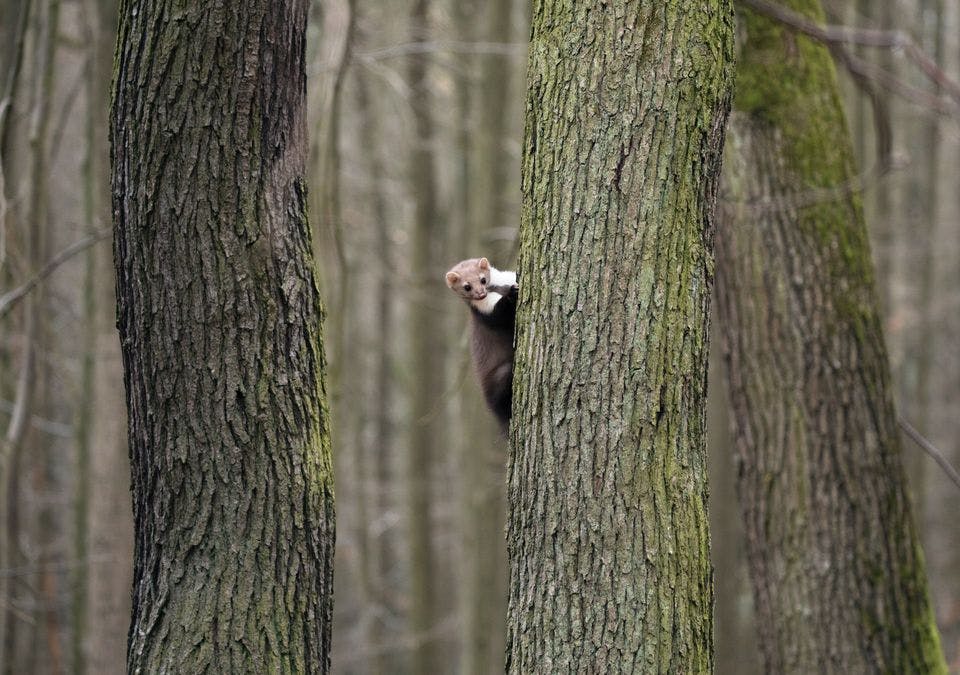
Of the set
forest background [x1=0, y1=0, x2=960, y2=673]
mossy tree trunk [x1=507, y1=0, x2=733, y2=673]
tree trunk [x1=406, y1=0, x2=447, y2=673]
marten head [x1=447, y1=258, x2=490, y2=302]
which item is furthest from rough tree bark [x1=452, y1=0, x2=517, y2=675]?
mossy tree trunk [x1=507, y1=0, x2=733, y2=673]

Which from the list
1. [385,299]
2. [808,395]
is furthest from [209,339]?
[385,299]

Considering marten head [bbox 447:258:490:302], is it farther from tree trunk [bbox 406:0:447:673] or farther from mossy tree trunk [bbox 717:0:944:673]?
tree trunk [bbox 406:0:447:673]

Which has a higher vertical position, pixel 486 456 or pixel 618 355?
pixel 618 355

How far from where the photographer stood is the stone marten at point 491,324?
18.0 ft

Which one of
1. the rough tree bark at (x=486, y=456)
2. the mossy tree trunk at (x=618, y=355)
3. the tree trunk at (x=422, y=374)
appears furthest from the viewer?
the tree trunk at (x=422, y=374)

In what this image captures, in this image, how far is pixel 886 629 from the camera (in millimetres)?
5316

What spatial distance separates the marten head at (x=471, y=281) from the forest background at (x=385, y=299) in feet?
1.10

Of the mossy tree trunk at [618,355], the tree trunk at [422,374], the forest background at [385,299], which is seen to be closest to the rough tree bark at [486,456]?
the forest background at [385,299]

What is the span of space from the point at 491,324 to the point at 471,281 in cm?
31

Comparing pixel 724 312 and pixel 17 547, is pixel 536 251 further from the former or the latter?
pixel 17 547

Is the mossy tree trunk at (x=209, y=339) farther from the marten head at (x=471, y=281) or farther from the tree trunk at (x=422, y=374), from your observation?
the tree trunk at (x=422, y=374)

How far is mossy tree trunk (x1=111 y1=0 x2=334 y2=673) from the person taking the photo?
3408 mm

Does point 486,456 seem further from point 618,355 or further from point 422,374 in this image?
point 618,355

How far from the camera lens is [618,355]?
3.17 m
